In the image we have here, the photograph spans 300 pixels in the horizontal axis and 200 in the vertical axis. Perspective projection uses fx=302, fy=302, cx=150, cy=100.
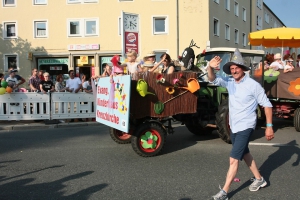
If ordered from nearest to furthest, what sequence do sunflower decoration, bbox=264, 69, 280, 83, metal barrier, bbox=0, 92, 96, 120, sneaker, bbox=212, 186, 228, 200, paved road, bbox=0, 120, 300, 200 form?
1. sneaker, bbox=212, 186, 228, 200
2. paved road, bbox=0, 120, 300, 200
3. sunflower decoration, bbox=264, 69, 280, 83
4. metal barrier, bbox=0, 92, 96, 120

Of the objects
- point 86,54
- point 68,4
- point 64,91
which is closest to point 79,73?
point 86,54

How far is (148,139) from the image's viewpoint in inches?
223

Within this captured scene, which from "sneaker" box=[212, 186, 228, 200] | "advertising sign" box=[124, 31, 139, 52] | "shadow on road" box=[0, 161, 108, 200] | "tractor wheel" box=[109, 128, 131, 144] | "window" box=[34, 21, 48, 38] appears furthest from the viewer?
"window" box=[34, 21, 48, 38]

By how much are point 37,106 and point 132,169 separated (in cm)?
643

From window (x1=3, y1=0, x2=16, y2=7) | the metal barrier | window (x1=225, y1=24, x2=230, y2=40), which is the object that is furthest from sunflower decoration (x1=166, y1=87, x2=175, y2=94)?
window (x1=225, y1=24, x2=230, y2=40)

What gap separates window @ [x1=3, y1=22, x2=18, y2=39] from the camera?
2483 cm

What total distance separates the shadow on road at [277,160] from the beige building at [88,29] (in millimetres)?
18399

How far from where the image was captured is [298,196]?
3816 millimetres

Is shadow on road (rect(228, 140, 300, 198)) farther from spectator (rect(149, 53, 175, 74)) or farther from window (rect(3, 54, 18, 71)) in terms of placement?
window (rect(3, 54, 18, 71))

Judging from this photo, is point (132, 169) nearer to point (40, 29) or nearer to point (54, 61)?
point (54, 61)

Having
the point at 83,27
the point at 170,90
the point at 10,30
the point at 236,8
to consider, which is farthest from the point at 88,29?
the point at 170,90

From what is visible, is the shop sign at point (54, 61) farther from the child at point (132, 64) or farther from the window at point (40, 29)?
the child at point (132, 64)

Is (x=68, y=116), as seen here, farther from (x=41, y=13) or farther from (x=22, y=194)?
(x=41, y=13)

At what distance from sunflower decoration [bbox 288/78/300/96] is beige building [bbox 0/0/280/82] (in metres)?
16.3
